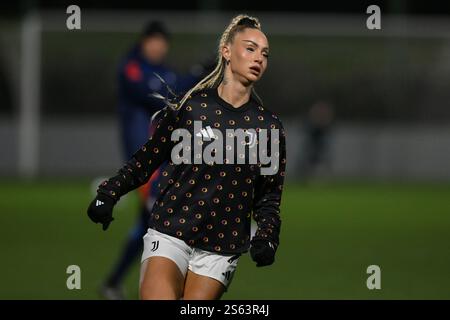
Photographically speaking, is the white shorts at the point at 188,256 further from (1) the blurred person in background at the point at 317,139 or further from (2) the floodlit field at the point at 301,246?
(1) the blurred person in background at the point at 317,139

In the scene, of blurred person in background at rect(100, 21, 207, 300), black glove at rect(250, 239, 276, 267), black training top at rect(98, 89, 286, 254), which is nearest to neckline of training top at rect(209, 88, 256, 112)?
black training top at rect(98, 89, 286, 254)

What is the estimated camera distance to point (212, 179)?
570 centimetres

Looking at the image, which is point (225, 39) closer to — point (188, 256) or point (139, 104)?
point (188, 256)

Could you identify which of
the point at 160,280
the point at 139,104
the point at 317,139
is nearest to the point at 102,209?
the point at 160,280

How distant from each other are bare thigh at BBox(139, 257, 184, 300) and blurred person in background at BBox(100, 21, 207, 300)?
3.57 metres

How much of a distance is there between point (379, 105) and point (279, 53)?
274cm

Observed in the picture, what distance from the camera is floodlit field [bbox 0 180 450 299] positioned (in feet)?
31.7

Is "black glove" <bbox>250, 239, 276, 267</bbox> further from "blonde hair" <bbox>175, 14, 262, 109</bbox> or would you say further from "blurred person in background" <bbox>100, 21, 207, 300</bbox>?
"blurred person in background" <bbox>100, 21, 207, 300</bbox>

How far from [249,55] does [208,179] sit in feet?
2.28

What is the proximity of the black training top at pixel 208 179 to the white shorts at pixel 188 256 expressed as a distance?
0.04 metres

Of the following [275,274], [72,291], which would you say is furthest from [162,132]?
[275,274]

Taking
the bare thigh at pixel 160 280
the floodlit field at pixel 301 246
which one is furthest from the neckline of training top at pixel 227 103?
the floodlit field at pixel 301 246

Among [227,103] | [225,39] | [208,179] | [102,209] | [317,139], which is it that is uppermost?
[317,139]

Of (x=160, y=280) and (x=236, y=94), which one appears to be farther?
(x=236, y=94)
